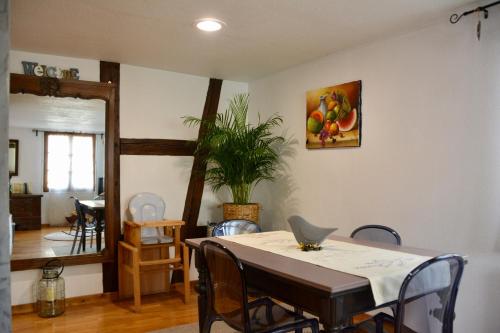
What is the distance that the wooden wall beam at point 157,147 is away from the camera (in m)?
4.05

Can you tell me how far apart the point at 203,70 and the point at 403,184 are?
2311 millimetres

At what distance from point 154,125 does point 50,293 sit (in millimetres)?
1833

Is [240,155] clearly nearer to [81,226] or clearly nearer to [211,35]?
[211,35]

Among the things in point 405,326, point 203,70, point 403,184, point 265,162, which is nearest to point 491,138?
point 403,184

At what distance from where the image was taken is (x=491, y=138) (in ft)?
8.18

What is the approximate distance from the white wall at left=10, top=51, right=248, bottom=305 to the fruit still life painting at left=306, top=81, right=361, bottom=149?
1.24 meters

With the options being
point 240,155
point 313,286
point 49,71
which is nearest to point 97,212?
point 49,71

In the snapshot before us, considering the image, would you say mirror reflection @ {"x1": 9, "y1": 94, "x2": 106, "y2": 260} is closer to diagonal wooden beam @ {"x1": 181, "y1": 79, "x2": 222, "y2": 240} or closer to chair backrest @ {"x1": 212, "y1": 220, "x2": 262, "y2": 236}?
diagonal wooden beam @ {"x1": 181, "y1": 79, "x2": 222, "y2": 240}

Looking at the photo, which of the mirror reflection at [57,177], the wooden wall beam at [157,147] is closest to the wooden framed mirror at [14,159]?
the mirror reflection at [57,177]

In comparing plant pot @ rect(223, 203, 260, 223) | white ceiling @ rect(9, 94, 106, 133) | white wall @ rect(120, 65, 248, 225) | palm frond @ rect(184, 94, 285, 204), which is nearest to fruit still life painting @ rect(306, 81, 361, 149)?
palm frond @ rect(184, 94, 285, 204)

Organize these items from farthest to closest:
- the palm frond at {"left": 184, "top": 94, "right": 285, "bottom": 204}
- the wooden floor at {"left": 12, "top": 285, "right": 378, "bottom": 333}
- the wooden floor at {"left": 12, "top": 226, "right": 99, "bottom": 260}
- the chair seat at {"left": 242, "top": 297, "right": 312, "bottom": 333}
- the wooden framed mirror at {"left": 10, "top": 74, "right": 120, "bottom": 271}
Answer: the palm frond at {"left": 184, "top": 94, "right": 285, "bottom": 204} < the wooden framed mirror at {"left": 10, "top": 74, "right": 120, "bottom": 271} < the wooden floor at {"left": 12, "top": 226, "right": 99, "bottom": 260} < the wooden floor at {"left": 12, "top": 285, "right": 378, "bottom": 333} < the chair seat at {"left": 242, "top": 297, "right": 312, "bottom": 333}

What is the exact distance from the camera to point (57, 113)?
3.70 meters

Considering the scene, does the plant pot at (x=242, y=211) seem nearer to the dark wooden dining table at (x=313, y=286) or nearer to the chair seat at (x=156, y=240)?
the chair seat at (x=156, y=240)

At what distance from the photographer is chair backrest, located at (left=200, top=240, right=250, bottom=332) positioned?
1828mm
